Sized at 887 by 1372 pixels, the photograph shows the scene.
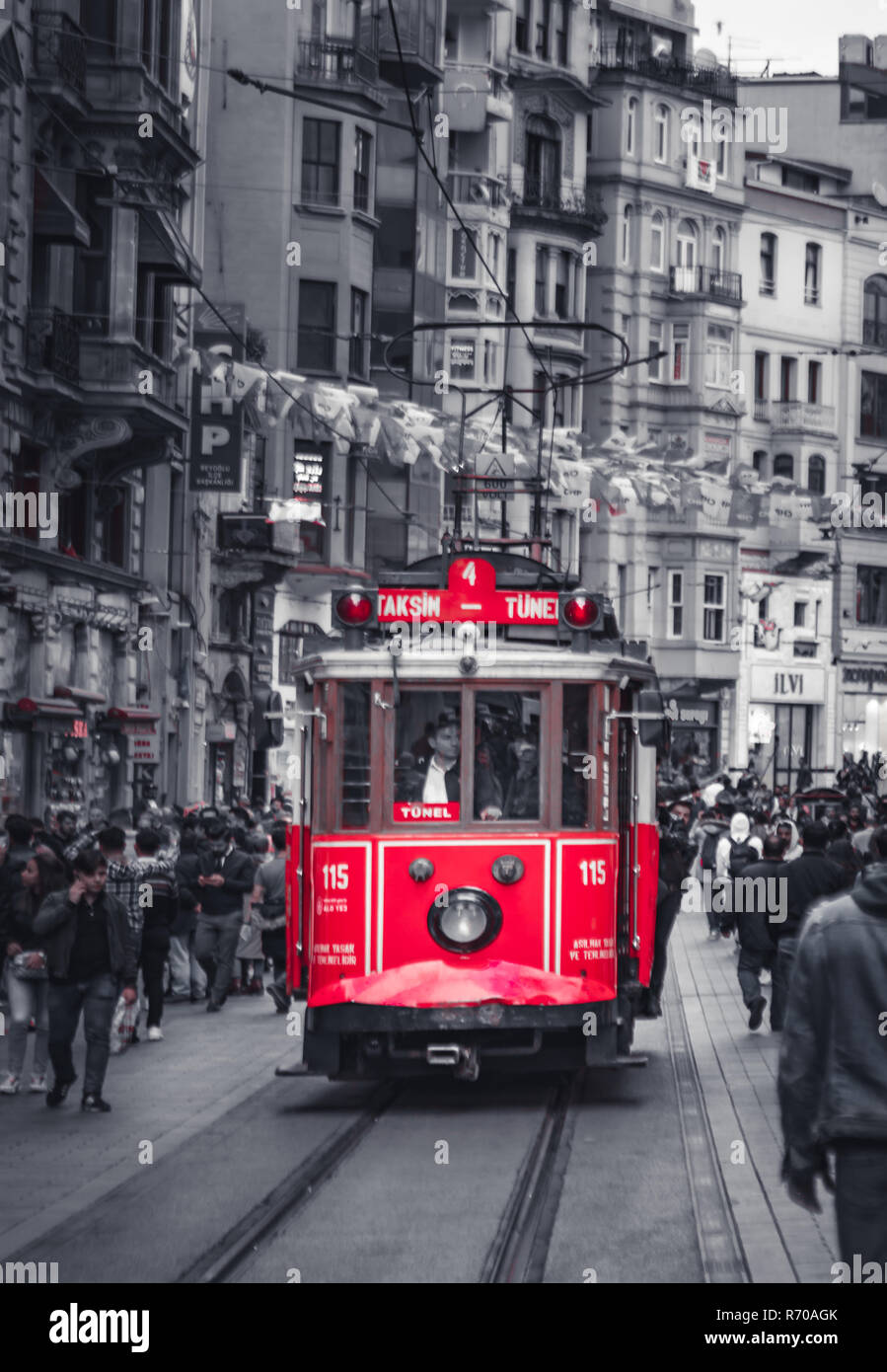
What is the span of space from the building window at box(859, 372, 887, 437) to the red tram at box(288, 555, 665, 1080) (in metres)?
62.3

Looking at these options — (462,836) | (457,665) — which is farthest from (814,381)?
(462,836)

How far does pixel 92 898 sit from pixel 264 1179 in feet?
10.1

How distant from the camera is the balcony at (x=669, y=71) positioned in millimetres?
69500

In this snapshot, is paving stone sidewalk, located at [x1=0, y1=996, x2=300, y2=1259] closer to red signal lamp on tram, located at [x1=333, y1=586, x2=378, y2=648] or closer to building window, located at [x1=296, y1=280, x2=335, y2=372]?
red signal lamp on tram, located at [x1=333, y1=586, x2=378, y2=648]

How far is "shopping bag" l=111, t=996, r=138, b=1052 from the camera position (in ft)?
59.6

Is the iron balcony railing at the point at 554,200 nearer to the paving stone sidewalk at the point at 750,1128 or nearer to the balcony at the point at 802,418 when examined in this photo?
the balcony at the point at 802,418

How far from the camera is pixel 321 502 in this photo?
49.8m

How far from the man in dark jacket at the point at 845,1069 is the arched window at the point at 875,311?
237 feet

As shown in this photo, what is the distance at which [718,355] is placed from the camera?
2776 inches

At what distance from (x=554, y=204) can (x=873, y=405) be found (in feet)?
51.3

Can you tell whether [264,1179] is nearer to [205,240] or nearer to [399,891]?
[399,891]

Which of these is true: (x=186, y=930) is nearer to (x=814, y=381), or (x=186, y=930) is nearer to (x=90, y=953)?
(x=90, y=953)

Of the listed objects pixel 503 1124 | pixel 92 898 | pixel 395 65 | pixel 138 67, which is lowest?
pixel 503 1124
